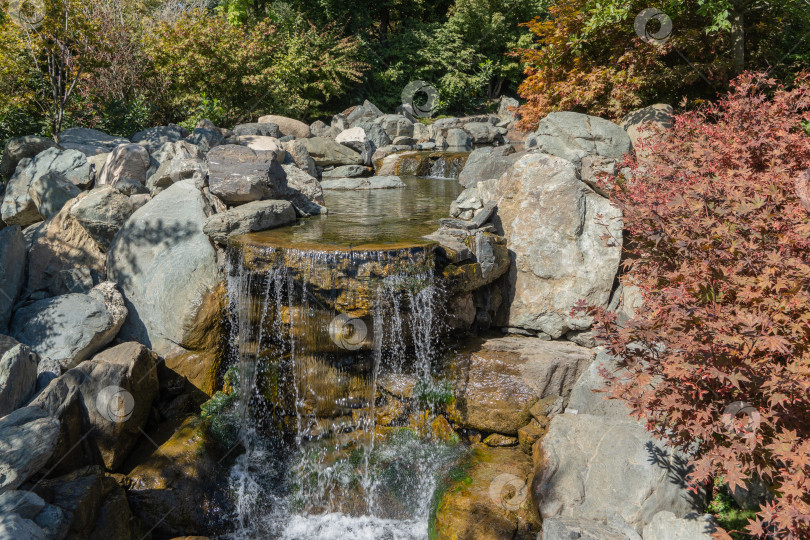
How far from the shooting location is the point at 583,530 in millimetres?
4188

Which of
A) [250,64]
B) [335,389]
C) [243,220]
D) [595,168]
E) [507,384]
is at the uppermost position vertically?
[250,64]

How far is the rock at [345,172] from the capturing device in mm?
12985

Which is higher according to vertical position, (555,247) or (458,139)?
(458,139)

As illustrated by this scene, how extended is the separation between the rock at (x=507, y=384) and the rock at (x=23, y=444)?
3.78m

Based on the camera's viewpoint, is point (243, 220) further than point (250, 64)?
No

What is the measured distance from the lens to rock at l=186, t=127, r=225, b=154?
32.8ft

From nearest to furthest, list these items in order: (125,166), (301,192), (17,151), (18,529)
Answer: (18,529) < (125,166) < (301,192) < (17,151)

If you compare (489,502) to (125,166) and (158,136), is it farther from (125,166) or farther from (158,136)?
(158,136)

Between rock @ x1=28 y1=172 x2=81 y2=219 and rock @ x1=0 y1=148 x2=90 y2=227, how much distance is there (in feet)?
0.31

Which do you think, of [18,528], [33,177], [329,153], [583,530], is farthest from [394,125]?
[18,528]

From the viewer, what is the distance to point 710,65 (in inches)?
318

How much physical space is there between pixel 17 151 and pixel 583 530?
9.71 meters

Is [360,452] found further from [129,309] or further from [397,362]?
[129,309]

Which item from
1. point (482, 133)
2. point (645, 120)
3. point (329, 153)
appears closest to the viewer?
point (645, 120)
